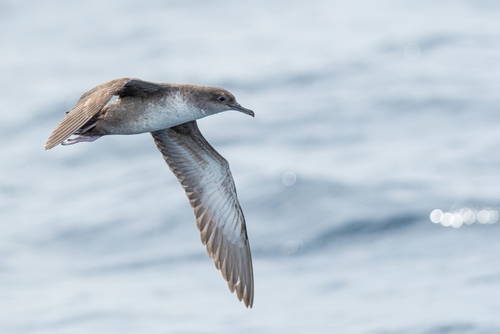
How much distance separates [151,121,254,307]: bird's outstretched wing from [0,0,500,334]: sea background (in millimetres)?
6094

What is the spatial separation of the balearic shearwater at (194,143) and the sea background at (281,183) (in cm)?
615

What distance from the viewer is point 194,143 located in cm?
1008

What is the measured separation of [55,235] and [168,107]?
44.2ft

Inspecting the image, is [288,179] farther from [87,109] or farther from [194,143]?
[87,109]

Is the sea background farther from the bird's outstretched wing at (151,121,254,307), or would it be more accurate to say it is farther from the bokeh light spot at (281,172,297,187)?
the bird's outstretched wing at (151,121,254,307)

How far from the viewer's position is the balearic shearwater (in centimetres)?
885

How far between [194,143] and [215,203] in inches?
31.0

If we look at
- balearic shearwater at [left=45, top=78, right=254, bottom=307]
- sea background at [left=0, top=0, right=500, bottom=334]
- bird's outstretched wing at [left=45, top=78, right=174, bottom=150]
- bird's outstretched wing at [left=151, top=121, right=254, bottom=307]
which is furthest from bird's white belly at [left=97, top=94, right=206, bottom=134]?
sea background at [left=0, top=0, right=500, bottom=334]

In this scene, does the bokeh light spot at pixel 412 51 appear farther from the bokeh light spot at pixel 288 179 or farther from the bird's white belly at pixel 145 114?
the bird's white belly at pixel 145 114

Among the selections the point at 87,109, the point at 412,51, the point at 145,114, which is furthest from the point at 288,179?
the point at 87,109

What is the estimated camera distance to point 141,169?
868 inches

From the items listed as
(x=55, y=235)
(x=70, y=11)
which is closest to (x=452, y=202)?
(x=55, y=235)

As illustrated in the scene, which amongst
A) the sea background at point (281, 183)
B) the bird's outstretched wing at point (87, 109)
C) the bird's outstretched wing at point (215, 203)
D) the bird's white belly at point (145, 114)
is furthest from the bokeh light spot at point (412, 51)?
the bird's outstretched wing at point (87, 109)

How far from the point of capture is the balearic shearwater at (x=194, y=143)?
29.0ft
